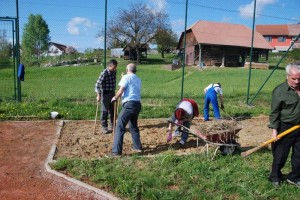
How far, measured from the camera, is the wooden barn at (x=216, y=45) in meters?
36.4

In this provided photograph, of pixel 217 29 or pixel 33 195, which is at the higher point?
pixel 217 29

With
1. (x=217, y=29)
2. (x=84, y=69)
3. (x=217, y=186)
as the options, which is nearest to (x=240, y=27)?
(x=217, y=29)

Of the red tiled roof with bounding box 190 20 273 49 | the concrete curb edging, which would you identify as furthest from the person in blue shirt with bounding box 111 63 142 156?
the red tiled roof with bounding box 190 20 273 49

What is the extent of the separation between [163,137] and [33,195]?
11.3 ft

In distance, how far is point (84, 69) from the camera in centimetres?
3036

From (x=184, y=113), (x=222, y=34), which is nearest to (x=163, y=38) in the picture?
(x=222, y=34)

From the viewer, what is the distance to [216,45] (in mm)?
37375

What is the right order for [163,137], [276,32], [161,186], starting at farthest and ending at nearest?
[276,32], [163,137], [161,186]

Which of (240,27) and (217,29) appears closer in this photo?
(217,29)

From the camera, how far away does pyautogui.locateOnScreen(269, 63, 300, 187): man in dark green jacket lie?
4293 mm

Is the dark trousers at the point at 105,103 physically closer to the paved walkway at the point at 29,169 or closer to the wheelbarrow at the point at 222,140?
the paved walkway at the point at 29,169

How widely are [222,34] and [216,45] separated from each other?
2.65 meters

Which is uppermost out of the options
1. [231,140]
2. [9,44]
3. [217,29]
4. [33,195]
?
[217,29]

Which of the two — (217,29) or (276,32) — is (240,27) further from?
(276,32)
